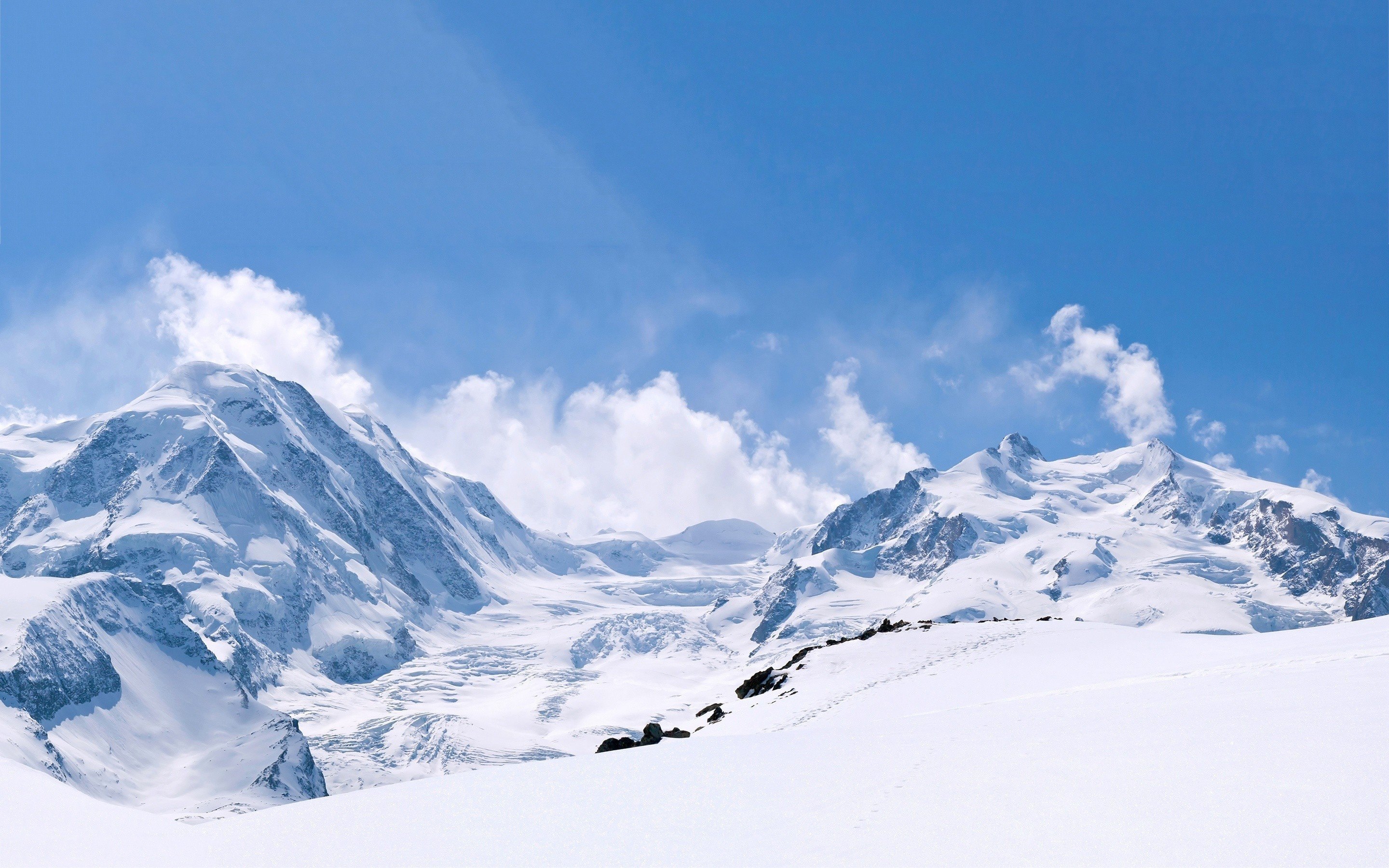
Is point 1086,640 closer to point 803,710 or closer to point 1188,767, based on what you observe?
point 803,710

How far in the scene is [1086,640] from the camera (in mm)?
37406

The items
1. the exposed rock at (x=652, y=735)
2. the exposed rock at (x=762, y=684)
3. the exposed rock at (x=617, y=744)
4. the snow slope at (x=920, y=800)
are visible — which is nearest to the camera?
the snow slope at (x=920, y=800)

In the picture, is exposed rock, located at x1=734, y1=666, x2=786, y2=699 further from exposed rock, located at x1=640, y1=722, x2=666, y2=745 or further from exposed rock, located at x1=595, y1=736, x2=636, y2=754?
exposed rock, located at x1=595, y1=736, x2=636, y2=754

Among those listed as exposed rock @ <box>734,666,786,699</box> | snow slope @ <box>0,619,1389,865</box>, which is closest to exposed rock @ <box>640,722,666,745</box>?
snow slope @ <box>0,619,1389,865</box>

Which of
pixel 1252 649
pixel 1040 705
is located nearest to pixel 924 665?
pixel 1252 649

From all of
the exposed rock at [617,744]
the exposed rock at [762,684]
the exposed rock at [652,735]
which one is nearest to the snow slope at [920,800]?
the exposed rock at [617,744]

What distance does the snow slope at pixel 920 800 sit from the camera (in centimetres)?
863

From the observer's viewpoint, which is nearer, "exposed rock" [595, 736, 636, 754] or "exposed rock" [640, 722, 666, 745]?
"exposed rock" [595, 736, 636, 754]

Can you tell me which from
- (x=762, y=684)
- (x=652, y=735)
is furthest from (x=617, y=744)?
(x=762, y=684)

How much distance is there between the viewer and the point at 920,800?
10.6 meters

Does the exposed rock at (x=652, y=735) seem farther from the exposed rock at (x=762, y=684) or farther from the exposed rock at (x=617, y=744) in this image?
the exposed rock at (x=762, y=684)

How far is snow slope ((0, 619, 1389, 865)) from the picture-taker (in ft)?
28.3

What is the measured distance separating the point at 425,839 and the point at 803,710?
2162 centimetres

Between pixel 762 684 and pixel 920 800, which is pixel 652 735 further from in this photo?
pixel 920 800
